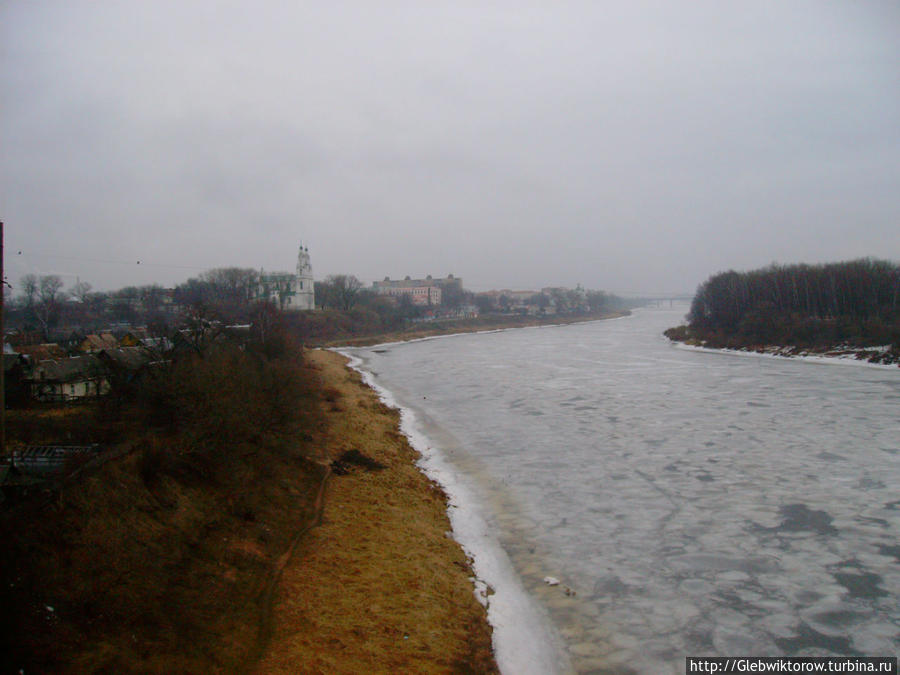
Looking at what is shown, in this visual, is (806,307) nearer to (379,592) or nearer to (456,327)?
(456,327)

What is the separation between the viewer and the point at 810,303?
152 feet

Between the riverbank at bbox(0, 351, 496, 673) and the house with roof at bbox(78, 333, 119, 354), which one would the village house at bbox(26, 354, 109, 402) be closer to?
the riverbank at bbox(0, 351, 496, 673)

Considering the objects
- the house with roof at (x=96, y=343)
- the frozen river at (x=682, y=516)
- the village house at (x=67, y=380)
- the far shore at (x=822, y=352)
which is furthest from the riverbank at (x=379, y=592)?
the far shore at (x=822, y=352)

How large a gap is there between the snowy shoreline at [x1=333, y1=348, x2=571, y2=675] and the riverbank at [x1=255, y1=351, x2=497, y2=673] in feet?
0.48

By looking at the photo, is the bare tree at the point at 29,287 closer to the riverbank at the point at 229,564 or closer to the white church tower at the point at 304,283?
the white church tower at the point at 304,283

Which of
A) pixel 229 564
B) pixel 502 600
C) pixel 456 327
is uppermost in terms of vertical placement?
pixel 456 327

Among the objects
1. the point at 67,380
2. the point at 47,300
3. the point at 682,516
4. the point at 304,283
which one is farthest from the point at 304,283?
the point at 682,516

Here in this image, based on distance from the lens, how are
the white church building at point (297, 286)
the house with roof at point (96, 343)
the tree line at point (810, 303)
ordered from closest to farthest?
the house with roof at point (96, 343), the tree line at point (810, 303), the white church building at point (297, 286)

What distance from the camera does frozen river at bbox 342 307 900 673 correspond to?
6574mm

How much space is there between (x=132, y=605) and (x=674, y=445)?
12.2 meters

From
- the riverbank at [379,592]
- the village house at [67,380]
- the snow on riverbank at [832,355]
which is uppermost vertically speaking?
the village house at [67,380]

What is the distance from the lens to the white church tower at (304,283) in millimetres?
76812

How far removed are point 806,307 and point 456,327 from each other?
4255 cm

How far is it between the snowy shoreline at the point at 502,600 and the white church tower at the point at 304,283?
67.5m
